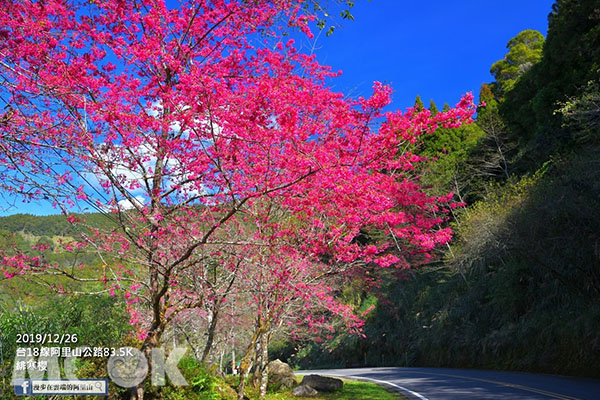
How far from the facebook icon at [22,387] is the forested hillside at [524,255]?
11.4 m

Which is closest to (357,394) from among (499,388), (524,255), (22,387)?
(499,388)

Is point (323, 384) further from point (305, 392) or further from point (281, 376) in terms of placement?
point (281, 376)

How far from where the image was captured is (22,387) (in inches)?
276

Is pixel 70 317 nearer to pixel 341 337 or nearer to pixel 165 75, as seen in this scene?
pixel 165 75

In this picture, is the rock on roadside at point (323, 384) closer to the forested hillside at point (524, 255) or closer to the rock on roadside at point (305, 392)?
the rock on roadside at point (305, 392)

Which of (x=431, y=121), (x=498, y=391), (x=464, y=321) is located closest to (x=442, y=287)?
(x=464, y=321)

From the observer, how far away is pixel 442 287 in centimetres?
2844

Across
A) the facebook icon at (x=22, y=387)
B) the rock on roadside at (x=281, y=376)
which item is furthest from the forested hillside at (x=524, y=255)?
the facebook icon at (x=22, y=387)

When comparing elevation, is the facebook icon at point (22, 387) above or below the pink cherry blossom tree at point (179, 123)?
below

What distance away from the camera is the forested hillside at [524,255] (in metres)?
15.7

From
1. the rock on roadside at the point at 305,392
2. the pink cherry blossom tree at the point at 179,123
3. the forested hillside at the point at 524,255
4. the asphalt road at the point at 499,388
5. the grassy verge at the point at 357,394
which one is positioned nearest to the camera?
the pink cherry blossom tree at the point at 179,123

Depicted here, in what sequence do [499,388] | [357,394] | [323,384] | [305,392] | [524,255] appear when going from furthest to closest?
1. [524,255]
2. [323,384]
3. [305,392]
4. [357,394]
5. [499,388]

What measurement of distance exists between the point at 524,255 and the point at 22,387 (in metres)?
16.9

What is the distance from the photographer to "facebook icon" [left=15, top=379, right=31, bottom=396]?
6972 mm
